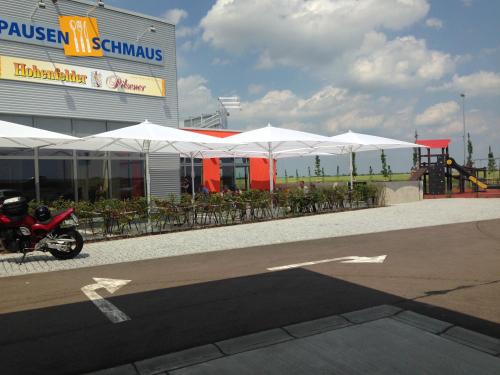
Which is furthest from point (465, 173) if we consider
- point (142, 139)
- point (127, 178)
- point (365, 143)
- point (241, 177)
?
point (142, 139)

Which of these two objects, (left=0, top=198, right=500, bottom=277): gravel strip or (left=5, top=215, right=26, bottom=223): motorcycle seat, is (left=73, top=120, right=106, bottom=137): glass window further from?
(left=5, top=215, right=26, bottom=223): motorcycle seat

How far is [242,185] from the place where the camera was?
26438mm

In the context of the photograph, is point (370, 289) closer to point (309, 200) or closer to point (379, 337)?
point (379, 337)

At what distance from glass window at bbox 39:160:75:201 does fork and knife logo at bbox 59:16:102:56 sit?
3.90 metres

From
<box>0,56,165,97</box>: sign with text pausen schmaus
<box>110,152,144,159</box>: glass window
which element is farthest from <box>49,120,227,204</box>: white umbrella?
<box>0,56,165,97</box>: sign with text pausen schmaus

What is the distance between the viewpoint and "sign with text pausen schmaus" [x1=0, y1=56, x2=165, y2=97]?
14484mm

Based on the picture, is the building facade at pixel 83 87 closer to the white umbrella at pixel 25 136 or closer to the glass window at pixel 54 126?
the glass window at pixel 54 126

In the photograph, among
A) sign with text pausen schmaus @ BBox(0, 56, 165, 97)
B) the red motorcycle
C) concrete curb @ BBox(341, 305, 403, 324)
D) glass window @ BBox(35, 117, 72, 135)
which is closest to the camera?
concrete curb @ BBox(341, 305, 403, 324)

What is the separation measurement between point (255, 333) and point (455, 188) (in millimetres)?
26616

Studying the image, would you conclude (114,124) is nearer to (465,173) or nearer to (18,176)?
(18,176)

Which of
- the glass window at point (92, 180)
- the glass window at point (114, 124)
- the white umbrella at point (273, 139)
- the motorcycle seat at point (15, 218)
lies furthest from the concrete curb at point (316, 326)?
the glass window at point (114, 124)

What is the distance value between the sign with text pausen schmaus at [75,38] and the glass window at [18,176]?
4012 millimetres

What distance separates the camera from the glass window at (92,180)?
16.2 meters

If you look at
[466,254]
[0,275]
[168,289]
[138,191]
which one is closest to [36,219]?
[0,275]
